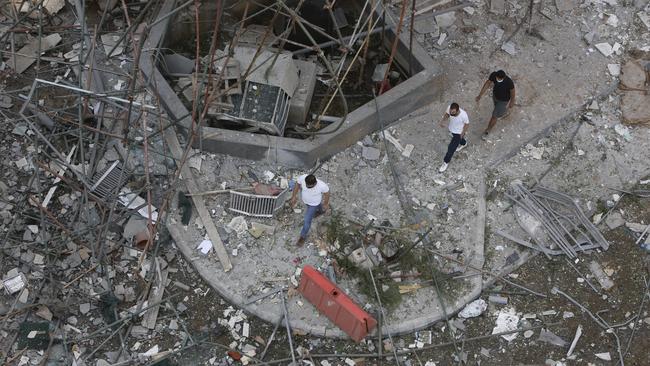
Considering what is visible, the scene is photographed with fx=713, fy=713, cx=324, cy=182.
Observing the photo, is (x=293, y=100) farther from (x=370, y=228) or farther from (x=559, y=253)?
(x=559, y=253)

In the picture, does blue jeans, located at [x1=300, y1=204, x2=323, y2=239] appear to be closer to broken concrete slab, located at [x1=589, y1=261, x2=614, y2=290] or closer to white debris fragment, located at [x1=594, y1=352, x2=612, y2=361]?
broken concrete slab, located at [x1=589, y1=261, x2=614, y2=290]

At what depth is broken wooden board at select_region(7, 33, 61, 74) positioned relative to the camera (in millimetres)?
10516

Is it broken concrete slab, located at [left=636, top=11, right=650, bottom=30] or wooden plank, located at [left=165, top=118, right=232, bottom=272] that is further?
broken concrete slab, located at [left=636, top=11, right=650, bottom=30]

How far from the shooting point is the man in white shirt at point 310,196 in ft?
27.0

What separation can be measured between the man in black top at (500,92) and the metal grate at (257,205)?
3.12m

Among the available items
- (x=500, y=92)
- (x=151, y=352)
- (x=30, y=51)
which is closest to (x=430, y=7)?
(x=500, y=92)

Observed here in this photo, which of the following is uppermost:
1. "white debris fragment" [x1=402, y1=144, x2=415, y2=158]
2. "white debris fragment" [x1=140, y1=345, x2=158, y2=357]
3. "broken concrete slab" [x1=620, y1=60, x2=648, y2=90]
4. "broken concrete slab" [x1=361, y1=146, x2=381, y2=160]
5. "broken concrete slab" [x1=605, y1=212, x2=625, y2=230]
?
"broken concrete slab" [x1=620, y1=60, x2=648, y2=90]

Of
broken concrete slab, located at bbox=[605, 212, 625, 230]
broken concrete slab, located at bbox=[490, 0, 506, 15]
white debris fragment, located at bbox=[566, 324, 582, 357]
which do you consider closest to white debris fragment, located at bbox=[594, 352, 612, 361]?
white debris fragment, located at bbox=[566, 324, 582, 357]

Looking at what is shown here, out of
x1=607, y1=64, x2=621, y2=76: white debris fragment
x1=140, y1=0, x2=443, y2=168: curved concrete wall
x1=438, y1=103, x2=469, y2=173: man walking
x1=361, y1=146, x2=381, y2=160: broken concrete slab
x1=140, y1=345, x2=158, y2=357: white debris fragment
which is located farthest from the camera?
x1=607, y1=64, x2=621, y2=76: white debris fragment

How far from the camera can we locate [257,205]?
930cm

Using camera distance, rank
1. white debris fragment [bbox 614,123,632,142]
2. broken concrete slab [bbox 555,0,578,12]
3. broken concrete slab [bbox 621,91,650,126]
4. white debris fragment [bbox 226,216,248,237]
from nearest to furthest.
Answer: white debris fragment [bbox 226,216,248,237] < white debris fragment [bbox 614,123,632,142] < broken concrete slab [bbox 621,91,650,126] < broken concrete slab [bbox 555,0,578,12]

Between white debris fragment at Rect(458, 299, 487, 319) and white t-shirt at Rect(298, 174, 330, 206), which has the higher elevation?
white t-shirt at Rect(298, 174, 330, 206)

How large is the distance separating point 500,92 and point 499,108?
27 cm

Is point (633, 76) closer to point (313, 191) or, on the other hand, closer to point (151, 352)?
point (313, 191)
